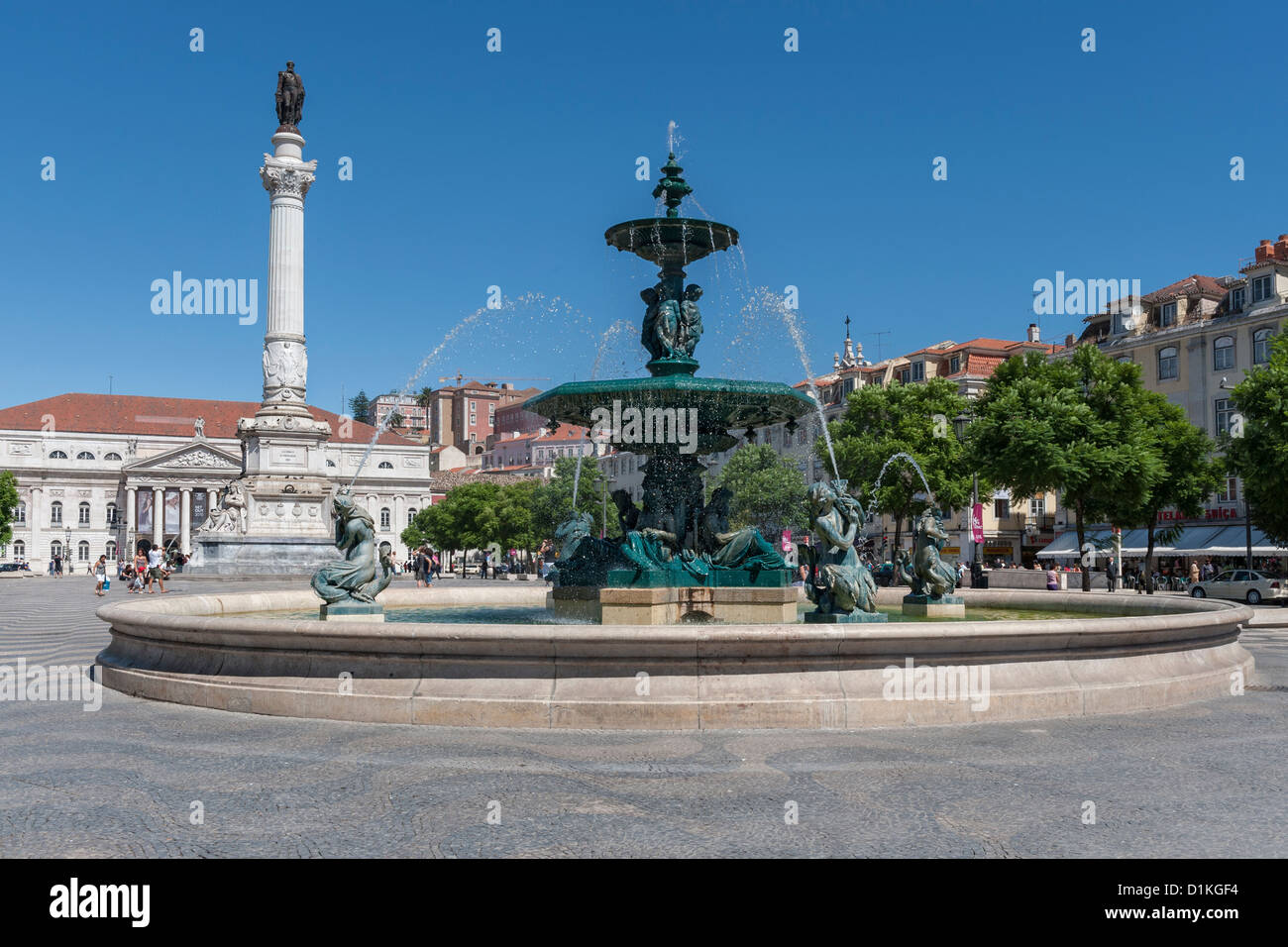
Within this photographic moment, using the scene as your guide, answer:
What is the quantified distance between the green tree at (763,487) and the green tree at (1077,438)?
23721 millimetres

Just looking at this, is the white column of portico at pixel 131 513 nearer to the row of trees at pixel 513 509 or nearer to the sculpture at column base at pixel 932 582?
the row of trees at pixel 513 509

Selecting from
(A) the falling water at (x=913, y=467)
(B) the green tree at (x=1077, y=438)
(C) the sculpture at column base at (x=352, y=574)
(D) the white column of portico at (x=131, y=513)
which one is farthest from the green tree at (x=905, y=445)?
A: (D) the white column of portico at (x=131, y=513)

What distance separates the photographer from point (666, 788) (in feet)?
21.1

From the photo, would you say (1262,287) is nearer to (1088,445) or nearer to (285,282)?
(1088,445)

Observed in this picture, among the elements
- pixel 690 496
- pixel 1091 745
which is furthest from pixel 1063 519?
pixel 1091 745

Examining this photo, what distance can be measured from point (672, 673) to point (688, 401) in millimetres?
5068

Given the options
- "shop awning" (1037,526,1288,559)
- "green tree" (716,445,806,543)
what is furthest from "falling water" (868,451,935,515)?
"green tree" (716,445,806,543)

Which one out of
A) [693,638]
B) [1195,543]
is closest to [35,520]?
[1195,543]

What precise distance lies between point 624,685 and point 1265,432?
29.4m

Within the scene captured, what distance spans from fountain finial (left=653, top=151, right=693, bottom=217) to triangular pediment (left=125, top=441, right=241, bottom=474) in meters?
108

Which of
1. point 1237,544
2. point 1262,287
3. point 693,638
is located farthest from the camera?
point 1262,287

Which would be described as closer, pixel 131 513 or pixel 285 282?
pixel 285 282

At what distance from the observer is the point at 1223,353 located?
48531 mm
